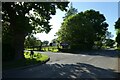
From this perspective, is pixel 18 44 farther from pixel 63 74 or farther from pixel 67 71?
pixel 63 74

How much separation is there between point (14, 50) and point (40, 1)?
577cm

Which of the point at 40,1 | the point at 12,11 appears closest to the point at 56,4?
the point at 40,1

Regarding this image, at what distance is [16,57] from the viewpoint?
91.6ft

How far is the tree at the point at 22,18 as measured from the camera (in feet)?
84.2

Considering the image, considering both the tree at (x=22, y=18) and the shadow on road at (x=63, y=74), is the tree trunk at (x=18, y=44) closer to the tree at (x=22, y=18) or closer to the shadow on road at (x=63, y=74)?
the tree at (x=22, y=18)

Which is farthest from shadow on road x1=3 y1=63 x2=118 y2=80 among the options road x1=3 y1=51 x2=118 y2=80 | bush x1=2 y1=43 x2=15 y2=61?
bush x1=2 y1=43 x2=15 y2=61

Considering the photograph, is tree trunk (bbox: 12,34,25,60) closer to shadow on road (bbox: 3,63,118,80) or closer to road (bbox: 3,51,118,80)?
road (bbox: 3,51,118,80)

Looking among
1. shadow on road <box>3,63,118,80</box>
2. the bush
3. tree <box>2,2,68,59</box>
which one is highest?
tree <box>2,2,68,59</box>

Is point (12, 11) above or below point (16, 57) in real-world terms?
above

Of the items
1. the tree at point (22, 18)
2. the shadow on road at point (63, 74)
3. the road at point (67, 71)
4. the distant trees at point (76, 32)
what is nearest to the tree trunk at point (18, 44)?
the tree at point (22, 18)

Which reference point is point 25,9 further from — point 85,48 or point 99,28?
point 99,28

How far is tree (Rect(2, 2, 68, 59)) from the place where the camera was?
2567 cm

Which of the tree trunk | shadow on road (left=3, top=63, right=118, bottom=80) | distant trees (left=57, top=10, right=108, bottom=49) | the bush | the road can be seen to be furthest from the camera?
distant trees (left=57, top=10, right=108, bottom=49)

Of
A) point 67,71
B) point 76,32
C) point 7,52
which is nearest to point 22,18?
point 7,52
